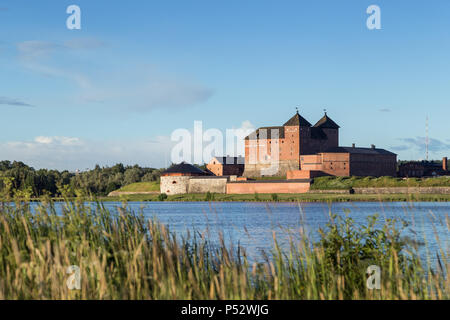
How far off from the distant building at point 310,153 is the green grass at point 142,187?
38.4ft

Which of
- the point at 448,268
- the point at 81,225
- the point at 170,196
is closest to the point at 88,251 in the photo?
the point at 81,225

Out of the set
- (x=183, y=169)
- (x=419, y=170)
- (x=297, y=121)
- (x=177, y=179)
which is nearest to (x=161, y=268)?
(x=177, y=179)

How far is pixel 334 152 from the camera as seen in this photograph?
214ft

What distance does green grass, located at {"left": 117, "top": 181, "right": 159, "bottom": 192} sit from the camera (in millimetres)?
69688

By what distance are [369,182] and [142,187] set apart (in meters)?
28.3

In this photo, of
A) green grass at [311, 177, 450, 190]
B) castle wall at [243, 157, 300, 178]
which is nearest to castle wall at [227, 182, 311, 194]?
green grass at [311, 177, 450, 190]

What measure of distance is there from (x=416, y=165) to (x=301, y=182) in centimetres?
2395

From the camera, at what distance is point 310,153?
7062 centimetres

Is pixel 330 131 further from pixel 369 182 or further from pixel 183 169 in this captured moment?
pixel 183 169

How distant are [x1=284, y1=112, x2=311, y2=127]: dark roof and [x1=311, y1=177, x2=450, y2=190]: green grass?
1153 centimetres

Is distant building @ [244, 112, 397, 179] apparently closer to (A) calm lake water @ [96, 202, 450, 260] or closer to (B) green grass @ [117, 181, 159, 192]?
(B) green grass @ [117, 181, 159, 192]

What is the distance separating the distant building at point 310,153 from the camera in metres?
64.9
